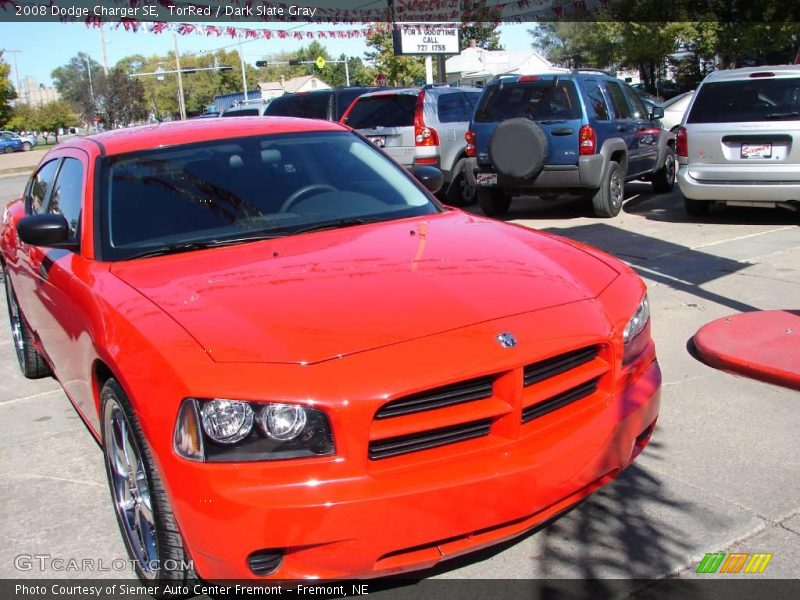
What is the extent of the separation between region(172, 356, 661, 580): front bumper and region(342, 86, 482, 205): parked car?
372 inches

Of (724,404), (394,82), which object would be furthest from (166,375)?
(394,82)

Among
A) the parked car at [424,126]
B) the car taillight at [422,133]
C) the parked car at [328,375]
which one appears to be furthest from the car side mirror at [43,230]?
the car taillight at [422,133]

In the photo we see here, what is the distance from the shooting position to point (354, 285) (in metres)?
3.06

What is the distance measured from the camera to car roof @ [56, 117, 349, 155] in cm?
419

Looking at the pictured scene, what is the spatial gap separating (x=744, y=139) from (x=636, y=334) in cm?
696

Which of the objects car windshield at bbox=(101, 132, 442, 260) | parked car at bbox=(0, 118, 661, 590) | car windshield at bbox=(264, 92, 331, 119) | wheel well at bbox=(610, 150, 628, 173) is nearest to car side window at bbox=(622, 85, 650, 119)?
wheel well at bbox=(610, 150, 628, 173)

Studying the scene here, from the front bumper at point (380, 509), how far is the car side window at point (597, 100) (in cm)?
835

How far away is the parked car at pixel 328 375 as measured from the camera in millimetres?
2453

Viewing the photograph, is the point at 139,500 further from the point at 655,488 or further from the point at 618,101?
the point at 618,101

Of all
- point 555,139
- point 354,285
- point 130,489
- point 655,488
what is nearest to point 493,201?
point 555,139

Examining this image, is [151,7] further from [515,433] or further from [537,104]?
[515,433]

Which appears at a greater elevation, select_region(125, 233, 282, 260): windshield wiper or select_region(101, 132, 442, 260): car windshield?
select_region(101, 132, 442, 260): car windshield

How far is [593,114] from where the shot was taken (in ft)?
33.4

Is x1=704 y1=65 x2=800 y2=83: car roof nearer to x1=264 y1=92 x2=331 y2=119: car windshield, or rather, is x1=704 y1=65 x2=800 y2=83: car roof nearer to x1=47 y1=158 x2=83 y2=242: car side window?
x1=264 y1=92 x2=331 y2=119: car windshield
